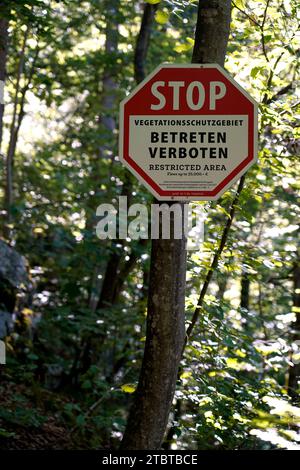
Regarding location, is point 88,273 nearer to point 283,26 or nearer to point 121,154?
point 283,26

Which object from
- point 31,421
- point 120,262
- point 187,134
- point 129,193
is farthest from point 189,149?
point 120,262

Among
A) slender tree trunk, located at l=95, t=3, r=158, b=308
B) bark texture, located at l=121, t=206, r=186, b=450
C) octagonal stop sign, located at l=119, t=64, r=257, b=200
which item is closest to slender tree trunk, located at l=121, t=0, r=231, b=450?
bark texture, located at l=121, t=206, r=186, b=450

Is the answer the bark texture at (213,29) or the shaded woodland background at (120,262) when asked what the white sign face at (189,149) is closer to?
the bark texture at (213,29)

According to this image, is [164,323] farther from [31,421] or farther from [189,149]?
[31,421]

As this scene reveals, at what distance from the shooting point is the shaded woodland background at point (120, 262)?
419 centimetres

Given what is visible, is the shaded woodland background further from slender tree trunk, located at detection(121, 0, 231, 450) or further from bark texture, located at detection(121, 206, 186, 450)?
bark texture, located at detection(121, 206, 186, 450)

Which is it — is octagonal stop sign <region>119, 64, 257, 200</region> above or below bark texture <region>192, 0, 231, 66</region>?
below

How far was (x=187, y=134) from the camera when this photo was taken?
2.65 meters

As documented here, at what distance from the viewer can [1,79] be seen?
707 cm

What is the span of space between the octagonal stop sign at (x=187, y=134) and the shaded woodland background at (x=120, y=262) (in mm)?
734

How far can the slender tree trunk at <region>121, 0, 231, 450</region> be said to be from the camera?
115 inches

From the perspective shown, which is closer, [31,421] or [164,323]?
[164,323]

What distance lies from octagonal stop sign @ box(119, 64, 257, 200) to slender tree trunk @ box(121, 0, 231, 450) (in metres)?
0.33

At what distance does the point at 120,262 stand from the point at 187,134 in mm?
6646
